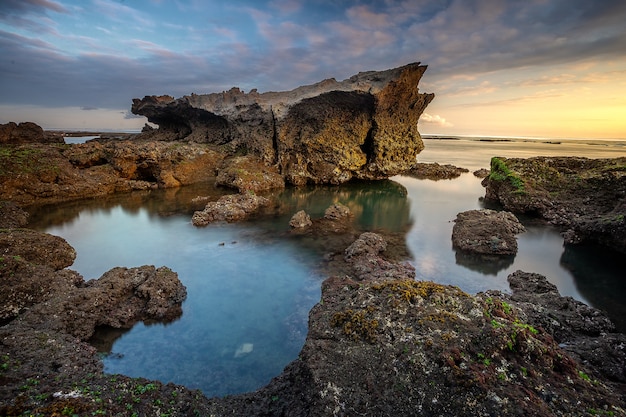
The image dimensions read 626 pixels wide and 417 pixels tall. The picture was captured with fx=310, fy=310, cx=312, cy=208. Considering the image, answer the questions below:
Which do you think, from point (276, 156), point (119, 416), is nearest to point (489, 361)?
point (119, 416)

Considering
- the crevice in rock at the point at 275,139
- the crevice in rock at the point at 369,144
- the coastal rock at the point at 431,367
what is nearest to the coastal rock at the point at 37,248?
the coastal rock at the point at 431,367

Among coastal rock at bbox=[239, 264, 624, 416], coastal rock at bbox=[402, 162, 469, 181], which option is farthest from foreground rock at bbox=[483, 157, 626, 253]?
coastal rock at bbox=[402, 162, 469, 181]

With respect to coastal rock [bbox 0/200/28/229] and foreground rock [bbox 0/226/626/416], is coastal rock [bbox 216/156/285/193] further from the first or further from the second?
foreground rock [bbox 0/226/626/416]

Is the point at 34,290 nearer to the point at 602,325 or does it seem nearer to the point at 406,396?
the point at 406,396

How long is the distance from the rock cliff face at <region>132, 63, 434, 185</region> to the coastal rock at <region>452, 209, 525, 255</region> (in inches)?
504

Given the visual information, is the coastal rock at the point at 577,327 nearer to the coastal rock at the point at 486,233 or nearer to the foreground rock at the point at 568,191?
the coastal rock at the point at 486,233

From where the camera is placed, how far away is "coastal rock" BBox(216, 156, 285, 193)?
23562 millimetres

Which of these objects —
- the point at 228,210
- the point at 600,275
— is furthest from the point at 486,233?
the point at 228,210

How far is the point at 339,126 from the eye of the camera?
2638 cm

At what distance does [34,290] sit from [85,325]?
1.63 meters

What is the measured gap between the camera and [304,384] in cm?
388

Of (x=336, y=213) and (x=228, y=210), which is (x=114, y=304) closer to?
(x=228, y=210)

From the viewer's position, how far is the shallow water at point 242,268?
643 cm

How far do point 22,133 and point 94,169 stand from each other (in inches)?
506
